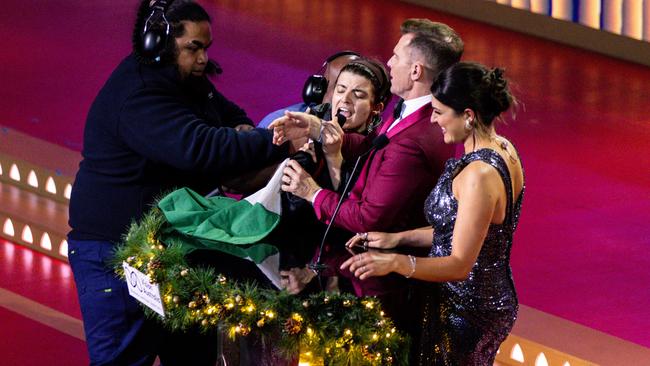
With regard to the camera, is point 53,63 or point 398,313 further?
point 53,63

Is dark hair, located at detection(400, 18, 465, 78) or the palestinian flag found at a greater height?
dark hair, located at detection(400, 18, 465, 78)

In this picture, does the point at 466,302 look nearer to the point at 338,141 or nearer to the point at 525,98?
the point at 338,141

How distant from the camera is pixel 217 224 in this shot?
3.74 meters

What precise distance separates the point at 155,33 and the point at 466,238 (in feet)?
3.97

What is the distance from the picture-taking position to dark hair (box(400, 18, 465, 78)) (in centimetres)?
364

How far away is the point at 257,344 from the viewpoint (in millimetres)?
3291

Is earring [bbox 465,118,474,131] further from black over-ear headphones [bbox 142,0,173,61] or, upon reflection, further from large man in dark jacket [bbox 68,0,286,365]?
black over-ear headphones [bbox 142,0,173,61]

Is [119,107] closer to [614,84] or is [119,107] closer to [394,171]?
[394,171]

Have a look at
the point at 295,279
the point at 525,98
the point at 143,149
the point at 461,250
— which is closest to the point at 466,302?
the point at 461,250

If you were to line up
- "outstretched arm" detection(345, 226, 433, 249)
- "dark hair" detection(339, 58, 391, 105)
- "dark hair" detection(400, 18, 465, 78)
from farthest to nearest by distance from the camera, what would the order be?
"dark hair" detection(339, 58, 391, 105), "dark hair" detection(400, 18, 465, 78), "outstretched arm" detection(345, 226, 433, 249)

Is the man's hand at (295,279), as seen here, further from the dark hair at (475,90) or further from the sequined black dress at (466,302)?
the dark hair at (475,90)

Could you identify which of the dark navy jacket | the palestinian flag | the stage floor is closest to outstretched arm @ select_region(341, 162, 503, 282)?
the palestinian flag

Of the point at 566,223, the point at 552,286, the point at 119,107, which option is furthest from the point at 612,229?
the point at 119,107

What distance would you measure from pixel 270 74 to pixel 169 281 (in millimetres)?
6071
